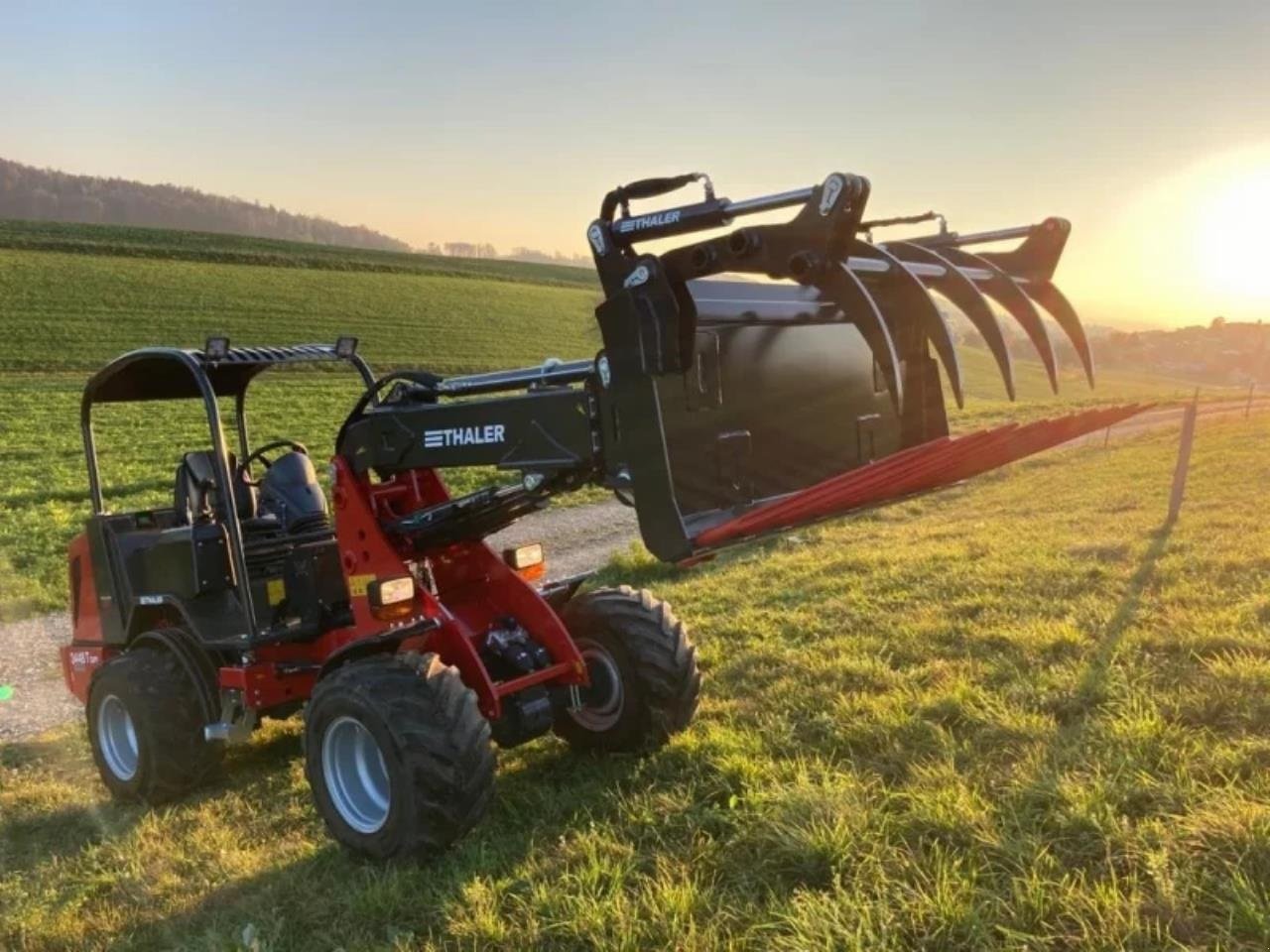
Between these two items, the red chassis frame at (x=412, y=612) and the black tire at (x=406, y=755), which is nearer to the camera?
the black tire at (x=406, y=755)

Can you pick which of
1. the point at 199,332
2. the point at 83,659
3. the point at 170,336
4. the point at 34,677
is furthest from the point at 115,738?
the point at 199,332

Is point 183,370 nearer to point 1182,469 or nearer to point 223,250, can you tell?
point 1182,469

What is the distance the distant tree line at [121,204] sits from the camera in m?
87.2

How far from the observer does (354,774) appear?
14.7 ft

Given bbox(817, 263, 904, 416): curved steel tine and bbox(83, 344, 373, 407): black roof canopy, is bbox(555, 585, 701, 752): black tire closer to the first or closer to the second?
bbox(83, 344, 373, 407): black roof canopy

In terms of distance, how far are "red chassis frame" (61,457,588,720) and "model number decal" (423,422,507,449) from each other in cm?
48

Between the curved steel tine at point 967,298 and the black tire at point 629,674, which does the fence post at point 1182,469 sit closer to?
the black tire at point 629,674

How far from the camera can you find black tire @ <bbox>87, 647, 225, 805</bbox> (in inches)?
210

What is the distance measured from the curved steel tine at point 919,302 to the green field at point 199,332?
27.4ft

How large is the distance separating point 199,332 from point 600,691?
43673 mm

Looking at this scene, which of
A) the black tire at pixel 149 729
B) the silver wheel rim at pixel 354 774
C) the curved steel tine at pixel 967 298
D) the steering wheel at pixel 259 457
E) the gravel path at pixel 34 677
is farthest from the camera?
the gravel path at pixel 34 677

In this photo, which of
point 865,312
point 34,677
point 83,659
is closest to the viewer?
point 865,312

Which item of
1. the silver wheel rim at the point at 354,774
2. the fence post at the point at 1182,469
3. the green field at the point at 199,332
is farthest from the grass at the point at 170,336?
the fence post at the point at 1182,469

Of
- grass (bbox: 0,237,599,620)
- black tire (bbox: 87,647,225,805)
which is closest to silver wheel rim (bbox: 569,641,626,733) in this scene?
black tire (bbox: 87,647,225,805)
